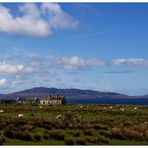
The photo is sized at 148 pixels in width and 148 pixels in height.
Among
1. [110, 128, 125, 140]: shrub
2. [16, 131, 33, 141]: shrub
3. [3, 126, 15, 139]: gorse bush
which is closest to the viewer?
[16, 131, 33, 141]: shrub

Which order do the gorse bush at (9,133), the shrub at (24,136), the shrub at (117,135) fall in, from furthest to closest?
the shrub at (117,135) → the gorse bush at (9,133) → the shrub at (24,136)

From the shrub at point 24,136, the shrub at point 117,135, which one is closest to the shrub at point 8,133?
the shrub at point 24,136

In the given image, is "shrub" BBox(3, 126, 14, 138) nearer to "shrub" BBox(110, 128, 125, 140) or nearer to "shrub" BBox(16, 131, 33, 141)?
"shrub" BBox(16, 131, 33, 141)

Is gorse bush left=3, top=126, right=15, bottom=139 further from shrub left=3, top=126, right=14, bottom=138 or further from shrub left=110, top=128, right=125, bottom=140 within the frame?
shrub left=110, top=128, right=125, bottom=140

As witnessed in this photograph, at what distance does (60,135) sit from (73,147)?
454 centimetres

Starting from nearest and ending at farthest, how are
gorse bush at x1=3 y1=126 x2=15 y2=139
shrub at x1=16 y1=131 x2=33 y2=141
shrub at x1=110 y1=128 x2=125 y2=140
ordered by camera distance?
1. shrub at x1=16 y1=131 x2=33 y2=141
2. gorse bush at x1=3 y1=126 x2=15 y2=139
3. shrub at x1=110 y1=128 x2=125 y2=140

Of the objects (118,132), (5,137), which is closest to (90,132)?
(118,132)

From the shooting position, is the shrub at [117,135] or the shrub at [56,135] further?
the shrub at [117,135]

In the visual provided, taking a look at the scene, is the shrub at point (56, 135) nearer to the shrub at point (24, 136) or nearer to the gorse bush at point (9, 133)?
the shrub at point (24, 136)

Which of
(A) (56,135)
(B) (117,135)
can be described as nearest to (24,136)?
(A) (56,135)

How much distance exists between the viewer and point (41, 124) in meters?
33.1

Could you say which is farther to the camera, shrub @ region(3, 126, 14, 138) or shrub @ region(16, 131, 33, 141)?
shrub @ region(3, 126, 14, 138)

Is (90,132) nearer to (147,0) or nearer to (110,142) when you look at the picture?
(110,142)

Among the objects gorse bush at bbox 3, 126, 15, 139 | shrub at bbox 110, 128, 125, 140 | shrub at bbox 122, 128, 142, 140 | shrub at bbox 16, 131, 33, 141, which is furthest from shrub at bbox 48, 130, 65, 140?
shrub at bbox 122, 128, 142, 140
